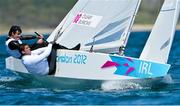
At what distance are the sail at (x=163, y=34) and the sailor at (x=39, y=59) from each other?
72.5 inches

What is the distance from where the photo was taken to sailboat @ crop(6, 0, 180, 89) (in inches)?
502

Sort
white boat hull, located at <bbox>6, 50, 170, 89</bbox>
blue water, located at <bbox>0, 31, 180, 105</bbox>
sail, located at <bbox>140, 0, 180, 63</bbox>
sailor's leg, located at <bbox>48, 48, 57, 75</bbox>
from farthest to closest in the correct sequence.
→ sail, located at <bbox>140, 0, 180, 63</bbox> → sailor's leg, located at <bbox>48, 48, 57, 75</bbox> → white boat hull, located at <bbox>6, 50, 170, 89</bbox> → blue water, located at <bbox>0, 31, 180, 105</bbox>

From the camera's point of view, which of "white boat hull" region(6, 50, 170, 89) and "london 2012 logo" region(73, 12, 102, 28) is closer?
"white boat hull" region(6, 50, 170, 89)

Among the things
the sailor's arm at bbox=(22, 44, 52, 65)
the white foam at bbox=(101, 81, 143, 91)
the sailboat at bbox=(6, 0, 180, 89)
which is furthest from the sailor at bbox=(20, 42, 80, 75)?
the white foam at bbox=(101, 81, 143, 91)

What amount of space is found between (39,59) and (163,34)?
2.48 m

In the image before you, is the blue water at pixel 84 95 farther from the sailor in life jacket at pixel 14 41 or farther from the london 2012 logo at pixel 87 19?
the london 2012 logo at pixel 87 19

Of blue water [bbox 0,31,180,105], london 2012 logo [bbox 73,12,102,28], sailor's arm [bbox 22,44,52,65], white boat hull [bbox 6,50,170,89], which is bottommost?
blue water [bbox 0,31,180,105]

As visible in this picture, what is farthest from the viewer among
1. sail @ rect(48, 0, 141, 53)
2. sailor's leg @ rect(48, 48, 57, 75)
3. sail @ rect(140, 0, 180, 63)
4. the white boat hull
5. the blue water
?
sail @ rect(48, 0, 141, 53)

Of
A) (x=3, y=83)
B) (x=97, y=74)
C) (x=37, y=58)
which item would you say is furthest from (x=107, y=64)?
(x=3, y=83)

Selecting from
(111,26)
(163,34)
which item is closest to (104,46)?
(111,26)

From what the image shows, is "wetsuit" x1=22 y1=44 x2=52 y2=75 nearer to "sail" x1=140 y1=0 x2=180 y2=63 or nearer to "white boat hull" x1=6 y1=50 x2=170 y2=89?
"white boat hull" x1=6 y1=50 x2=170 y2=89

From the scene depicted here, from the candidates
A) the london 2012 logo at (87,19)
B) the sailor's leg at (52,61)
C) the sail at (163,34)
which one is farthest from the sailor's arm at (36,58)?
the sail at (163,34)

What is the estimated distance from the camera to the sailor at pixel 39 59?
12773mm

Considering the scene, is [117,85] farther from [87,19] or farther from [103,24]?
[87,19]
